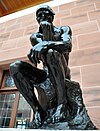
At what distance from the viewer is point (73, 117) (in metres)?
0.94

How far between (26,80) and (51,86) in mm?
140

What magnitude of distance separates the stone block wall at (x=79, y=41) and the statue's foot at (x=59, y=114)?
0.56m

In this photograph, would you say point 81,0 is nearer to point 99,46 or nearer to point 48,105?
point 99,46

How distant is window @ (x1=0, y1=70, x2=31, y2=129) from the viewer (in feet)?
5.97

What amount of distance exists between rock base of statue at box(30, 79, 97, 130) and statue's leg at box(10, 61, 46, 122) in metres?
0.11

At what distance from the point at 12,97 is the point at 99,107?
1.00m

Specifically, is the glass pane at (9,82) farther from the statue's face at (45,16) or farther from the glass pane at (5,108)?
the statue's face at (45,16)

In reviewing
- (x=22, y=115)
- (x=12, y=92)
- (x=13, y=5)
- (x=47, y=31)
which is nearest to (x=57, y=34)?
(x=47, y=31)

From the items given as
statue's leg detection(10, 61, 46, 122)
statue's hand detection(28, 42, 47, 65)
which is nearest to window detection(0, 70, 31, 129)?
statue's leg detection(10, 61, 46, 122)

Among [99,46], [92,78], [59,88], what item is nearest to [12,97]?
[92,78]

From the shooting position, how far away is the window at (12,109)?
1.82m

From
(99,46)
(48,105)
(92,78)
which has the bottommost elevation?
(48,105)

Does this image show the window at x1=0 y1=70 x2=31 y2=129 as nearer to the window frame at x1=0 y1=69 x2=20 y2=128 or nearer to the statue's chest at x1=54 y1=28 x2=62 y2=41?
the window frame at x1=0 y1=69 x2=20 y2=128

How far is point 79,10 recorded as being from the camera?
94.0 inches
